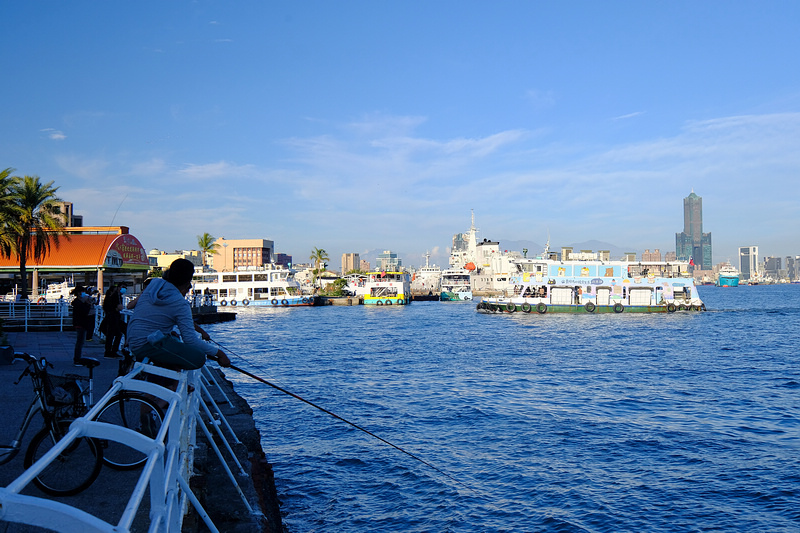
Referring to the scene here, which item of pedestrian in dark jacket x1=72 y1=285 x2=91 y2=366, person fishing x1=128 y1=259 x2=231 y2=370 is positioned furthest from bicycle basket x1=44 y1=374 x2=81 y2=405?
pedestrian in dark jacket x1=72 y1=285 x2=91 y2=366

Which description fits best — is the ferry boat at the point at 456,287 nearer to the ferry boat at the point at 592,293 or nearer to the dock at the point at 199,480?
the ferry boat at the point at 592,293

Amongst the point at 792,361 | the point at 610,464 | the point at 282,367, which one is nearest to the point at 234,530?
the point at 610,464

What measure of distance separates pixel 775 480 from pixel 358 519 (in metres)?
6.67

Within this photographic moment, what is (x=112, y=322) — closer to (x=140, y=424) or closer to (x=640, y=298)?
(x=140, y=424)

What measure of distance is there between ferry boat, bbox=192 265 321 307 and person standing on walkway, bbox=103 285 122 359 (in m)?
60.5

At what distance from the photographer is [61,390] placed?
549 cm

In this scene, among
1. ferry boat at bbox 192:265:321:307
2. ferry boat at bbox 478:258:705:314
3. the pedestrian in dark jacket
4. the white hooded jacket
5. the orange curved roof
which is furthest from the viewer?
ferry boat at bbox 192:265:321:307

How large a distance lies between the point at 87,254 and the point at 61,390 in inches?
1686

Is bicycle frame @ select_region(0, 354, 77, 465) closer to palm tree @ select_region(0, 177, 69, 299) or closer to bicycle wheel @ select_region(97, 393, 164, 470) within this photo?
bicycle wheel @ select_region(97, 393, 164, 470)

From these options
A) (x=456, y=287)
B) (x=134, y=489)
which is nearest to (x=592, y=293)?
(x=456, y=287)

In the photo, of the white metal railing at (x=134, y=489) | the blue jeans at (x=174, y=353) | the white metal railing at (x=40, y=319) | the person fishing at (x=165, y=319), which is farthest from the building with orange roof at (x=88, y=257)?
the white metal railing at (x=134, y=489)

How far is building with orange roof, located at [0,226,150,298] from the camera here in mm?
42125

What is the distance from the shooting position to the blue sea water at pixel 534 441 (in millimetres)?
8398

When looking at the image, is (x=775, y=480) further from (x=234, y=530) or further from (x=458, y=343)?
(x=458, y=343)
